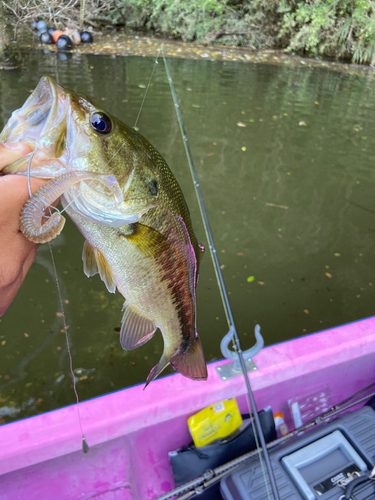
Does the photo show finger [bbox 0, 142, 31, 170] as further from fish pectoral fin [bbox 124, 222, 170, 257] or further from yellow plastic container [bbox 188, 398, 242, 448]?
yellow plastic container [bbox 188, 398, 242, 448]

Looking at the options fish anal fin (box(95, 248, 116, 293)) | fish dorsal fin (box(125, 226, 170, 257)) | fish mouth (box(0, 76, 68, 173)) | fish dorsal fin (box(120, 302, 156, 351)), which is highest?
fish mouth (box(0, 76, 68, 173))

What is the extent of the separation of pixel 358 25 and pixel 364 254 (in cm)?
1038

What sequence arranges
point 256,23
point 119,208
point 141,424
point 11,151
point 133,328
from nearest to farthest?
point 11,151 → point 119,208 → point 133,328 → point 141,424 → point 256,23

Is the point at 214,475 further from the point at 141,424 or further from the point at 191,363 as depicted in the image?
the point at 191,363

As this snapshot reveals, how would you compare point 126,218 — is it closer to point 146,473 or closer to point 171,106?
point 146,473

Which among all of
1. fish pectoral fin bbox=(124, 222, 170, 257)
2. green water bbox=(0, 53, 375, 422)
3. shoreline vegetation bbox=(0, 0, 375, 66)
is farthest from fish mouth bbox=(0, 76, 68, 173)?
shoreline vegetation bbox=(0, 0, 375, 66)

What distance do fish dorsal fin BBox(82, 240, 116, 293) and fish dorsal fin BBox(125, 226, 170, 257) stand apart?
0.37 ft

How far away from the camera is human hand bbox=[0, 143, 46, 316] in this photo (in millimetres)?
810

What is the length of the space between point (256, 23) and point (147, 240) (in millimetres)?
13088

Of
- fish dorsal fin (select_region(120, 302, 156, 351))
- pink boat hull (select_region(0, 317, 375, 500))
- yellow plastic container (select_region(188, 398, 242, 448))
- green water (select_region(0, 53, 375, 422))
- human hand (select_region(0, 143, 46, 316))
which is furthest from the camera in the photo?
green water (select_region(0, 53, 375, 422))

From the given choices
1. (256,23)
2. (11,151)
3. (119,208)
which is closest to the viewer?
(11,151)

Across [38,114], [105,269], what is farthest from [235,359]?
[38,114]

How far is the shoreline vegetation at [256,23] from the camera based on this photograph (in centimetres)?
1113

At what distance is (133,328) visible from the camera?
3.98 feet
